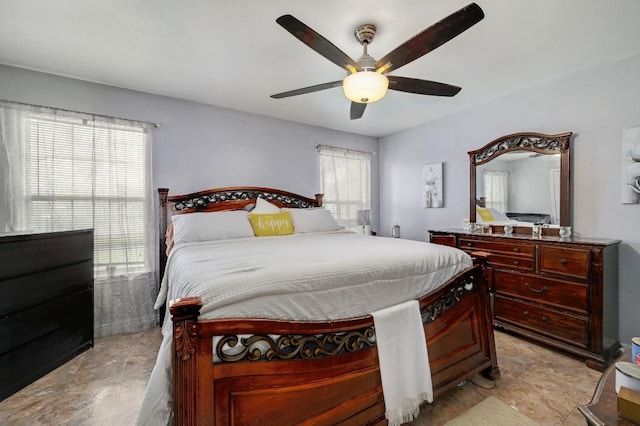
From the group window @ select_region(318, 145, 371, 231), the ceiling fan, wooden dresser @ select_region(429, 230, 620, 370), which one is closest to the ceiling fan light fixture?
the ceiling fan

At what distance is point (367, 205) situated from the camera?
4.64 meters

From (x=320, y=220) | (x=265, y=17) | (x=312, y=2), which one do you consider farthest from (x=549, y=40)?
(x=320, y=220)

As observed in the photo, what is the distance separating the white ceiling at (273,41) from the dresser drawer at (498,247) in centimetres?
165

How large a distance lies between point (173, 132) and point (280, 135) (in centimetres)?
135

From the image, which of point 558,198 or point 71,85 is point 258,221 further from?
point 558,198

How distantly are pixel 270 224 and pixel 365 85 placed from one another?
5.88ft

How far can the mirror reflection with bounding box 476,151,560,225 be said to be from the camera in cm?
278

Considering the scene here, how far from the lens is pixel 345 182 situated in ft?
14.5

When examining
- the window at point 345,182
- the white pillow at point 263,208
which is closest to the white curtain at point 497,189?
the window at point 345,182

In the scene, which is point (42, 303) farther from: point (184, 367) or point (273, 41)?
point (273, 41)

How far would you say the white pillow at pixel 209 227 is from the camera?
102 inches

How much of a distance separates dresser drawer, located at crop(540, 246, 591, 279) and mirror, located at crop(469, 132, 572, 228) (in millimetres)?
491

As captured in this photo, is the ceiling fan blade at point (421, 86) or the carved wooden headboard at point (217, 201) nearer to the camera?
the ceiling fan blade at point (421, 86)

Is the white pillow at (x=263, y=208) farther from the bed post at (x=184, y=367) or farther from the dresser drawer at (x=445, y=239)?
the bed post at (x=184, y=367)
